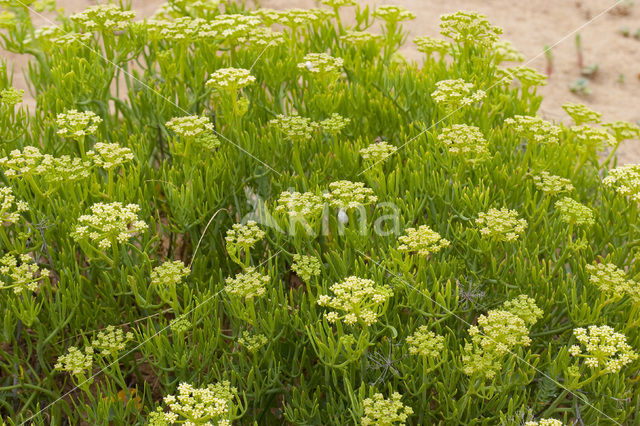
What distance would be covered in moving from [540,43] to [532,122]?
4.67m

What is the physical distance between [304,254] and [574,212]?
3.75 feet

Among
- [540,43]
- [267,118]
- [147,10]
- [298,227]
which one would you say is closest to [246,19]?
[267,118]

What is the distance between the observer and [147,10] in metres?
7.53

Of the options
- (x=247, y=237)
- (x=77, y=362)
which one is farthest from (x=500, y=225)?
(x=77, y=362)

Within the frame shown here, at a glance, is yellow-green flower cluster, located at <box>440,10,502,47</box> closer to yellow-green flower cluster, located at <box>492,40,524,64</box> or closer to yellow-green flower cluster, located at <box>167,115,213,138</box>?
yellow-green flower cluster, located at <box>492,40,524,64</box>

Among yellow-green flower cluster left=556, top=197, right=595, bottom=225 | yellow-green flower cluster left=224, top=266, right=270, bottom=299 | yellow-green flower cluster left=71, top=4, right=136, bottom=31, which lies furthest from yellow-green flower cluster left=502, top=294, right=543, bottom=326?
yellow-green flower cluster left=71, top=4, right=136, bottom=31

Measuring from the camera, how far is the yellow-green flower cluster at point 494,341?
2.36 m

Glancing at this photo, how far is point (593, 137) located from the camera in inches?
136

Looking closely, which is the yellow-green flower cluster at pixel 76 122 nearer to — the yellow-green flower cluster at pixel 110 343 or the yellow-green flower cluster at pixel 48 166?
the yellow-green flower cluster at pixel 48 166

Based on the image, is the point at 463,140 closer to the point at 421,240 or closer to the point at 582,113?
the point at 421,240

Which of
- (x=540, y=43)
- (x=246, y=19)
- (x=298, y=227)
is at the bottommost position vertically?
(x=540, y=43)

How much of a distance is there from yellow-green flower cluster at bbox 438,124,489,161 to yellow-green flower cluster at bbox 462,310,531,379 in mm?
859

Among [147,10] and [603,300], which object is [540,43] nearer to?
[147,10]

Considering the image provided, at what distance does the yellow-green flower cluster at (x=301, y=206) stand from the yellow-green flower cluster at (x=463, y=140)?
672mm
